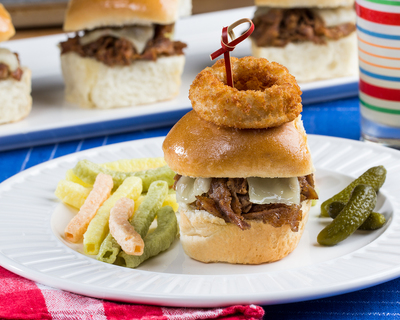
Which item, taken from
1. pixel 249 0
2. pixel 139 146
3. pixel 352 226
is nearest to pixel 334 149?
pixel 352 226

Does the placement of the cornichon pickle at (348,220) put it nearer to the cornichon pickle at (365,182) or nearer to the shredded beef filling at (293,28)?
the cornichon pickle at (365,182)

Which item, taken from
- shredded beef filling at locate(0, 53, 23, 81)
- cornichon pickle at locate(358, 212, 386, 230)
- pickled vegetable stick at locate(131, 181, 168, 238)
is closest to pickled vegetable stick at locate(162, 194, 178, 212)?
pickled vegetable stick at locate(131, 181, 168, 238)

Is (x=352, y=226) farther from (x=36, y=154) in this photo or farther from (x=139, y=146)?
(x=36, y=154)

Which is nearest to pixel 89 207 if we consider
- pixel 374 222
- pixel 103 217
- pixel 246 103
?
pixel 103 217

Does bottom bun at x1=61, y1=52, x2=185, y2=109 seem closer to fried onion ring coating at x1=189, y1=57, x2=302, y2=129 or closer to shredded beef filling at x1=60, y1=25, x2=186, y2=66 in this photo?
shredded beef filling at x1=60, y1=25, x2=186, y2=66

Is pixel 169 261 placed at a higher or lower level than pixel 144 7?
lower

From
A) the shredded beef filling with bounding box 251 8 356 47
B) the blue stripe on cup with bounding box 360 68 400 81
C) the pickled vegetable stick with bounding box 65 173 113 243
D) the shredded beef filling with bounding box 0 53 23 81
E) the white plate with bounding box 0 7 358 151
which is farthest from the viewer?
the shredded beef filling with bounding box 251 8 356 47

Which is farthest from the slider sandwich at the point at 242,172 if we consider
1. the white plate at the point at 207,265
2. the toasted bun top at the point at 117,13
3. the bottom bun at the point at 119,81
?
the bottom bun at the point at 119,81
